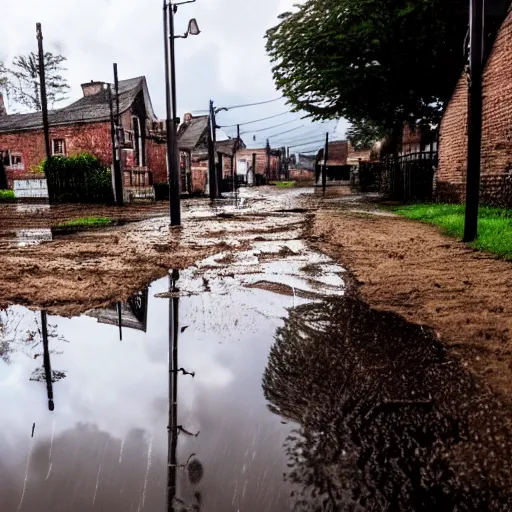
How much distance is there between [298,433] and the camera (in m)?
1.74

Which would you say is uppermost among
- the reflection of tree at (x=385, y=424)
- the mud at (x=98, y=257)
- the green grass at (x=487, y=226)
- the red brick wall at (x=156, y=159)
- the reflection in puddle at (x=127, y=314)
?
the red brick wall at (x=156, y=159)

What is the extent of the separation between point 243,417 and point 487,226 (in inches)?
251

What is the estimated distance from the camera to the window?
2805 cm

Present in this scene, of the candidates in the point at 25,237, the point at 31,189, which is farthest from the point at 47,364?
the point at 31,189

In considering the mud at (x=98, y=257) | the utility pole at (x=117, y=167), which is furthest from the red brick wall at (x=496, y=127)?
the utility pole at (x=117, y=167)

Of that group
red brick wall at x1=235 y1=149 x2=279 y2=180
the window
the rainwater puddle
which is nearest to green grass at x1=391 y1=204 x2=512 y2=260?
the rainwater puddle

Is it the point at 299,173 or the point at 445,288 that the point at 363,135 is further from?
the point at 445,288

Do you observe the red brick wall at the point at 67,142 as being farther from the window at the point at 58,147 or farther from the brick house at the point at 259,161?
the brick house at the point at 259,161

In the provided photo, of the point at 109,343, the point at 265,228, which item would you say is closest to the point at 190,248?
the point at 265,228

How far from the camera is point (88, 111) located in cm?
2764

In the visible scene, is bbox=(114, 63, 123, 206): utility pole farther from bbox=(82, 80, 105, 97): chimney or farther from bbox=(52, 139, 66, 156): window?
bbox=(82, 80, 105, 97): chimney

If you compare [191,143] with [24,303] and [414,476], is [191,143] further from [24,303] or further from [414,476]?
[414,476]

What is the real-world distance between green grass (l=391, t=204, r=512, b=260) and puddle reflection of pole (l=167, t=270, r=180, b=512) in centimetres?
391

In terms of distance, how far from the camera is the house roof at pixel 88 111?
2700 cm
